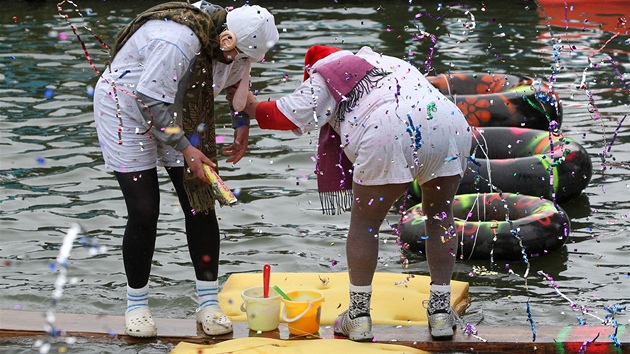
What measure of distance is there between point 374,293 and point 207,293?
3.19ft

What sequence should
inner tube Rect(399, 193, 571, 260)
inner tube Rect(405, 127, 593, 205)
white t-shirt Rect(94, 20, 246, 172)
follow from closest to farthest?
white t-shirt Rect(94, 20, 246, 172) → inner tube Rect(399, 193, 571, 260) → inner tube Rect(405, 127, 593, 205)

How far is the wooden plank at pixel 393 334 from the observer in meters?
4.61

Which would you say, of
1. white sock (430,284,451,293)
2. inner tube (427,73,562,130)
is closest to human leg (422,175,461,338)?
white sock (430,284,451,293)

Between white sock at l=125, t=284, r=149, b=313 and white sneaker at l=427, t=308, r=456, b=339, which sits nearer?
white sneaker at l=427, t=308, r=456, b=339

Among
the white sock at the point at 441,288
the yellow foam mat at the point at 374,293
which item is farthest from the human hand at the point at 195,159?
the white sock at the point at 441,288

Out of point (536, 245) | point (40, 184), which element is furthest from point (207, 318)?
point (40, 184)

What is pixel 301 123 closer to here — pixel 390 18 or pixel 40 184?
pixel 40 184

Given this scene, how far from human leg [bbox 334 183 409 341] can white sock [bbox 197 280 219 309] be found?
673 mm

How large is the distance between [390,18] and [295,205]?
948 cm

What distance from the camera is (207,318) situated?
4832mm

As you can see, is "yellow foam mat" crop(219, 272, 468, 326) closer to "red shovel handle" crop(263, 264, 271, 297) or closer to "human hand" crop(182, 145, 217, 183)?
"red shovel handle" crop(263, 264, 271, 297)

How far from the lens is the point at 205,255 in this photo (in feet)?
15.9

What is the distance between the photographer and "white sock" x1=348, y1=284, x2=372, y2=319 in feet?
15.5

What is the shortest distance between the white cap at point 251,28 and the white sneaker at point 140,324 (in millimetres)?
1413
